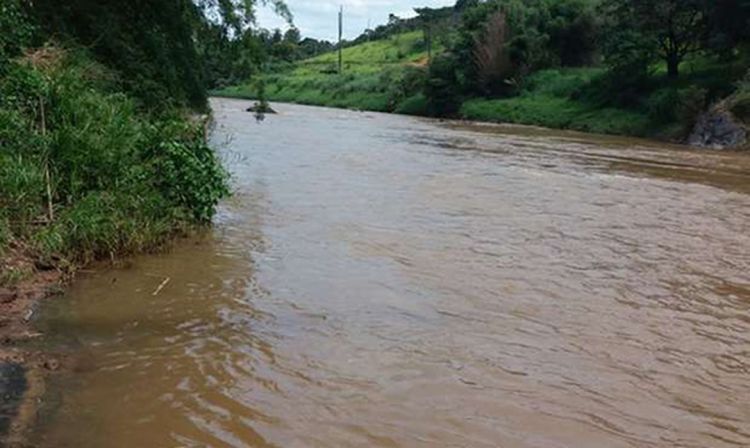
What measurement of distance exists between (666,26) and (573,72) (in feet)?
38.9

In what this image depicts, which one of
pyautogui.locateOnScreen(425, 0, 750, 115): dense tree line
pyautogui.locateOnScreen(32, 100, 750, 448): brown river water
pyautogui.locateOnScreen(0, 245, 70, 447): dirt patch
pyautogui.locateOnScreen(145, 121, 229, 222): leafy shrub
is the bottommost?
pyautogui.locateOnScreen(32, 100, 750, 448): brown river water

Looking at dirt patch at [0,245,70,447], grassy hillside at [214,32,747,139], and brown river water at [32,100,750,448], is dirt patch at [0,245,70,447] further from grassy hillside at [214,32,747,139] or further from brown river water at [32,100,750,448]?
grassy hillside at [214,32,747,139]

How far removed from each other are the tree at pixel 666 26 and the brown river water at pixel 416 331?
80.4 ft

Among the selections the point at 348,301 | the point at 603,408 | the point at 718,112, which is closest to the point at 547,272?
the point at 348,301

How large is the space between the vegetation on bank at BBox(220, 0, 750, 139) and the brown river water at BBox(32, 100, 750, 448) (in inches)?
613

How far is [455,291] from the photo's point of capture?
337 inches

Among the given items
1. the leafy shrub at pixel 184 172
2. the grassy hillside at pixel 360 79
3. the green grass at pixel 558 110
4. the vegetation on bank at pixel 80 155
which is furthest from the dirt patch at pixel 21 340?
the grassy hillside at pixel 360 79

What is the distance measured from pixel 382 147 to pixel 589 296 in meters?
17.8

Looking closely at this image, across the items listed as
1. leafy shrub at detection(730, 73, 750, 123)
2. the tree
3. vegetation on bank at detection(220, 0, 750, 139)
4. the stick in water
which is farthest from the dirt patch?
the tree

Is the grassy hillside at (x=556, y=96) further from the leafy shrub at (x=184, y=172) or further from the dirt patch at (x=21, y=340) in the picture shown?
the dirt patch at (x=21, y=340)

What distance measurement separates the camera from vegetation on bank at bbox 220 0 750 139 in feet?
113

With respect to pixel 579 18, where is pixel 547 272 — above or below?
below

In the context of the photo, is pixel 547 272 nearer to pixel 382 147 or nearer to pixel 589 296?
pixel 589 296

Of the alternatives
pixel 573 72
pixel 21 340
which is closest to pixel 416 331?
pixel 21 340
